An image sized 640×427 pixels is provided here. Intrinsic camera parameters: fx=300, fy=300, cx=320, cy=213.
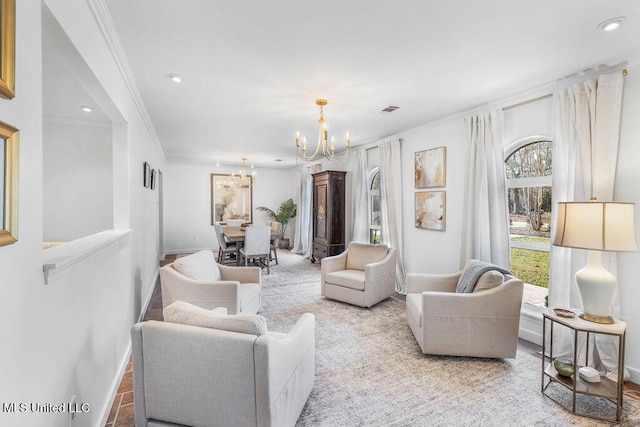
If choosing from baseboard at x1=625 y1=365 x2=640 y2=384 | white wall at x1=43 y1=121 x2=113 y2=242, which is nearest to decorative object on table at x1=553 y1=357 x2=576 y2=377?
baseboard at x1=625 y1=365 x2=640 y2=384

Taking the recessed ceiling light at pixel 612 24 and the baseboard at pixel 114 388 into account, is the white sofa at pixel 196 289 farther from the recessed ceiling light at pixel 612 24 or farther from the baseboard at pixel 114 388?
the recessed ceiling light at pixel 612 24

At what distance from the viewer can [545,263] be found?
122 inches

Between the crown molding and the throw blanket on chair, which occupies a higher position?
the crown molding

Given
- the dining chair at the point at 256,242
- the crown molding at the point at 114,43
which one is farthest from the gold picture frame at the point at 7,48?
the dining chair at the point at 256,242

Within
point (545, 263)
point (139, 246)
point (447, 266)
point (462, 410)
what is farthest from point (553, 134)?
point (139, 246)

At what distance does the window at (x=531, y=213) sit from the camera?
3062 mm

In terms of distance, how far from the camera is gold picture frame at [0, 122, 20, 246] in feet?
2.88

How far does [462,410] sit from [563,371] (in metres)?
0.86

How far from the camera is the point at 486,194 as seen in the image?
10.9 feet

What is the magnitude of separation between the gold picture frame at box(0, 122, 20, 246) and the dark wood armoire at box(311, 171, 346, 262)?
5272 mm

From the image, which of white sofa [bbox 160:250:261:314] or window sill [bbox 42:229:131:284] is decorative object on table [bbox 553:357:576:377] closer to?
white sofa [bbox 160:250:261:314]

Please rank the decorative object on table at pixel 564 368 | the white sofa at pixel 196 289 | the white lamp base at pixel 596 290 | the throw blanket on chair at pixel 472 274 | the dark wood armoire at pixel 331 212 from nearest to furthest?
the white lamp base at pixel 596 290, the decorative object on table at pixel 564 368, the throw blanket on chair at pixel 472 274, the white sofa at pixel 196 289, the dark wood armoire at pixel 331 212

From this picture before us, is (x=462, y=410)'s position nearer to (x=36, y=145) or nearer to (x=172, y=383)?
(x=172, y=383)

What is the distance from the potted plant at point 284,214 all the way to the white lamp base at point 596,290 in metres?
7.08
